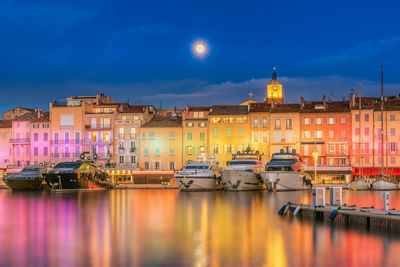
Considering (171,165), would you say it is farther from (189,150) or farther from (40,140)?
(40,140)

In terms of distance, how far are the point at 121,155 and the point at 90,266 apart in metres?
70.1

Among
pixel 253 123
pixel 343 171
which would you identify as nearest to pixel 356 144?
pixel 343 171

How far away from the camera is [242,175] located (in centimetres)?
6694

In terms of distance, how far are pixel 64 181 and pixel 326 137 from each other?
38108 millimetres

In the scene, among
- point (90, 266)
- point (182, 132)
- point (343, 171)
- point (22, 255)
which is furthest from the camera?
point (182, 132)

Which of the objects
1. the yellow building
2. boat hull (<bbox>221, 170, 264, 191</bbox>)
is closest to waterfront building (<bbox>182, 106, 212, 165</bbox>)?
the yellow building

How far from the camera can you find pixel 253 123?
88.1m

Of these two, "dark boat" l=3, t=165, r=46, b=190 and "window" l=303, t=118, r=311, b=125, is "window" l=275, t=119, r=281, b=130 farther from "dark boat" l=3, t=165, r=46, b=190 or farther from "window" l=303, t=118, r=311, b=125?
"dark boat" l=3, t=165, r=46, b=190

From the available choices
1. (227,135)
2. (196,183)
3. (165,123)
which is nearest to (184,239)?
(196,183)

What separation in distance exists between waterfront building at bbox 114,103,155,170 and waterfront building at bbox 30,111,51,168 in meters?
11.9

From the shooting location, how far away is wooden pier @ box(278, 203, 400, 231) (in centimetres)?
2997

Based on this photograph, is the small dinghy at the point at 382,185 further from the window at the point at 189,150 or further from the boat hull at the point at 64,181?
the boat hull at the point at 64,181

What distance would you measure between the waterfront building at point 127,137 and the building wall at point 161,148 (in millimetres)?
976

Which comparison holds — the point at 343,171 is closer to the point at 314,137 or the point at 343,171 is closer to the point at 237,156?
the point at 314,137
